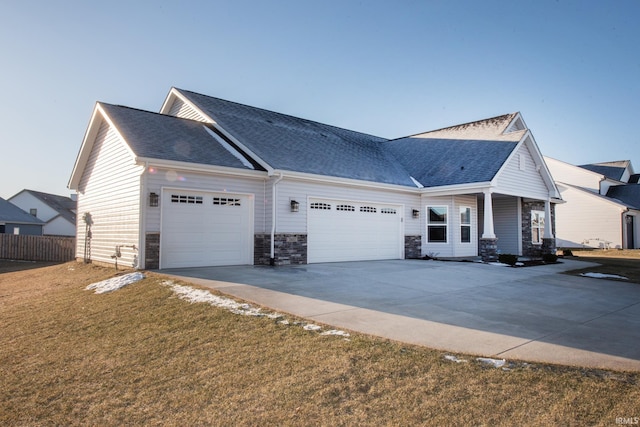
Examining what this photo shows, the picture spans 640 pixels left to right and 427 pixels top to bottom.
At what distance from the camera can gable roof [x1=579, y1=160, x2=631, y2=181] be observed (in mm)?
36656

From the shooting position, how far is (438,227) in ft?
56.1

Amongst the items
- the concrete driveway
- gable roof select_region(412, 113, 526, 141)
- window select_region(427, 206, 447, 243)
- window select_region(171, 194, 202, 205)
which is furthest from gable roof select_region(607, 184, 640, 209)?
window select_region(171, 194, 202, 205)

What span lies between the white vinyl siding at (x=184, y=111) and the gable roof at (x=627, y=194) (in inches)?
1240

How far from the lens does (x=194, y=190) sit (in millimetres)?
11461

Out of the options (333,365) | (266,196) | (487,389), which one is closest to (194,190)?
(266,196)

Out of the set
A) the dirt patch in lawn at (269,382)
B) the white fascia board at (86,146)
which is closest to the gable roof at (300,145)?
the white fascia board at (86,146)

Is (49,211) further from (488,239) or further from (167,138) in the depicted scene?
(488,239)

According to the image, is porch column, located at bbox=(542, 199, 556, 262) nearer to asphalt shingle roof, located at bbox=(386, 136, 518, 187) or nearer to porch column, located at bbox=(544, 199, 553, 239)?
porch column, located at bbox=(544, 199, 553, 239)

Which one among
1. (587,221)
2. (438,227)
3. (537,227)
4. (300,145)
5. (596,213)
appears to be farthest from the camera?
(587,221)

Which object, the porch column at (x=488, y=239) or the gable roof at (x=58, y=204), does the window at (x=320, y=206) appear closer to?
the porch column at (x=488, y=239)

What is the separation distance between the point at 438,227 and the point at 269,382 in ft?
47.1

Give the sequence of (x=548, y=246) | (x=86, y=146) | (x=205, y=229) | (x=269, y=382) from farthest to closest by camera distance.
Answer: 1. (x=548, y=246)
2. (x=86, y=146)
3. (x=205, y=229)
4. (x=269, y=382)

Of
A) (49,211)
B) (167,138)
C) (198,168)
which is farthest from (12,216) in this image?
(198,168)

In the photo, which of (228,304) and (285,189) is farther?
(285,189)
